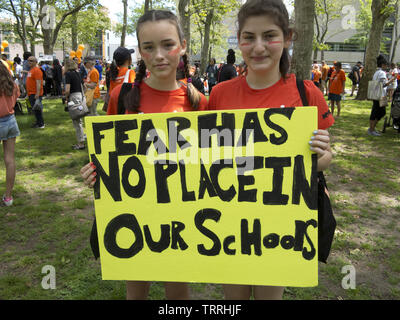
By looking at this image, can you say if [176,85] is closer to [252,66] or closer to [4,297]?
[252,66]

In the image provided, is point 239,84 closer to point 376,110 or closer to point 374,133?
point 376,110

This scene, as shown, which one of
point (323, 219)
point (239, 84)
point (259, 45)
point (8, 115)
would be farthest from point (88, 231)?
point (259, 45)

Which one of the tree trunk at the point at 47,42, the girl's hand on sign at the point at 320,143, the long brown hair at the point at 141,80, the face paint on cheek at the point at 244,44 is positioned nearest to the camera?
the girl's hand on sign at the point at 320,143

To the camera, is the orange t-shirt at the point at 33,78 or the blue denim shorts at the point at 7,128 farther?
the orange t-shirt at the point at 33,78

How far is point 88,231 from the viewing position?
3.92 meters

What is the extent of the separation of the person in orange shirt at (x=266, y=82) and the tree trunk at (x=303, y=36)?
517 centimetres

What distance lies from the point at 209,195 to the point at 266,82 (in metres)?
0.66

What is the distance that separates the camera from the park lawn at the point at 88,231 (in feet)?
9.62

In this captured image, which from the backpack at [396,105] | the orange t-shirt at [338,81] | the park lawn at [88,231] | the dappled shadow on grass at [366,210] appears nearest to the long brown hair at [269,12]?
the park lawn at [88,231]

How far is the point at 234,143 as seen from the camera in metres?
1.57

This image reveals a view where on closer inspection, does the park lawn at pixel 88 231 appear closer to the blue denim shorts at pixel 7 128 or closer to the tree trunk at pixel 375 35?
the blue denim shorts at pixel 7 128
